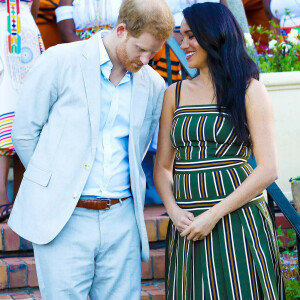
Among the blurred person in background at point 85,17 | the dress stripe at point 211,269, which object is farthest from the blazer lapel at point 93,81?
the blurred person in background at point 85,17

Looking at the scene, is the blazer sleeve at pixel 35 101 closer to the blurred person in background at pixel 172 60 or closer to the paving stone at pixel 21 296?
the paving stone at pixel 21 296

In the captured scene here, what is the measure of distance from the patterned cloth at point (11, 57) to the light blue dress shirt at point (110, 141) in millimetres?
1665

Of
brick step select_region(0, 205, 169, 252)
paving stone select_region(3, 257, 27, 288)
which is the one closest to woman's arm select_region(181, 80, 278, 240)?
brick step select_region(0, 205, 169, 252)

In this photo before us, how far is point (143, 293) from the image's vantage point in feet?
12.6

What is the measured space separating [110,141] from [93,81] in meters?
0.28

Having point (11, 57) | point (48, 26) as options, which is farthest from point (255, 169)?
point (48, 26)

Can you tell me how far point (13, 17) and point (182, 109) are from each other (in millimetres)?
1938

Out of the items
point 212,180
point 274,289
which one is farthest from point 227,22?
point 274,289

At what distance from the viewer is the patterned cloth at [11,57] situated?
432cm

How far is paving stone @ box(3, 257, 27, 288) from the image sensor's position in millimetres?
3922

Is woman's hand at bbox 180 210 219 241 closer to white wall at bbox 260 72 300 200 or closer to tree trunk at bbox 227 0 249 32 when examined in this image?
white wall at bbox 260 72 300 200

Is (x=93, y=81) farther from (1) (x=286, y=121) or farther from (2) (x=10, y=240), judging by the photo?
(1) (x=286, y=121)

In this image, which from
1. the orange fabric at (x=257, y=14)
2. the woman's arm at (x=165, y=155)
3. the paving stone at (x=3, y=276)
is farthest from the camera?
the orange fabric at (x=257, y=14)

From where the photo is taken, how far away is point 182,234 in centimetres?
291
